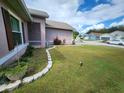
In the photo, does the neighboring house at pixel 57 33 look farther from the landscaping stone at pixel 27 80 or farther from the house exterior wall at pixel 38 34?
the landscaping stone at pixel 27 80

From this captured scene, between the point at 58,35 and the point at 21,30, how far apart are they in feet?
30.5

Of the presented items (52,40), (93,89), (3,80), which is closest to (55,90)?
(93,89)

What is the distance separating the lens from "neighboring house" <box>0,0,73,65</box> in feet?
14.1

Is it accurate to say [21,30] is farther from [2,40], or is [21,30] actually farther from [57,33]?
[57,33]

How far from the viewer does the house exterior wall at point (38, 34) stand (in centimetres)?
1180

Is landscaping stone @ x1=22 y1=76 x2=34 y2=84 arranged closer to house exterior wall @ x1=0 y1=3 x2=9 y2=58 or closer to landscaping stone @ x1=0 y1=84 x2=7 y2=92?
landscaping stone @ x1=0 y1=84 x2=7 y2=92

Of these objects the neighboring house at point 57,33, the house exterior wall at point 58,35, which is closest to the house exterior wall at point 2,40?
the house exterior wall at point 58,35

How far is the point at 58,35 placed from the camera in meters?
17.2

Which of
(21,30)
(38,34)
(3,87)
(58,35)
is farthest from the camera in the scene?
(58,35)

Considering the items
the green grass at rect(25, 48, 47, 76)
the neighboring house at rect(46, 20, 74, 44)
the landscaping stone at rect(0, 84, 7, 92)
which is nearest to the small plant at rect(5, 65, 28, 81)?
the landscaping stone at rect(0, 84, 7, 92)

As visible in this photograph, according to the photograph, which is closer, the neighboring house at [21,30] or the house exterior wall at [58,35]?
the neighboring house at [21,30]

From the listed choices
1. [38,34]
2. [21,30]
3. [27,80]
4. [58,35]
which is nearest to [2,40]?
[27,80]

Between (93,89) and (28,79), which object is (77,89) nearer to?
(93,89)

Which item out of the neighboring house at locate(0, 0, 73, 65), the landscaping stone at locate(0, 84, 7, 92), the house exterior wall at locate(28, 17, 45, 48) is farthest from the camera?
the house exterior wall at locate(28, 17, 45, 48)
